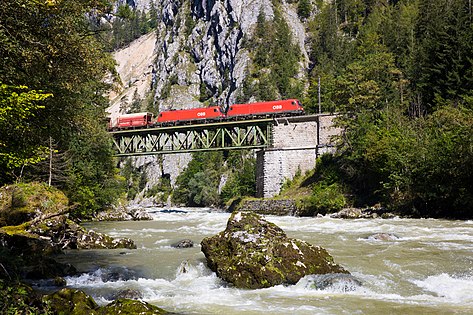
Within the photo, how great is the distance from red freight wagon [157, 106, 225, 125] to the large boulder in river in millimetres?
40435

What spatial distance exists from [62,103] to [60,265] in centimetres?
438

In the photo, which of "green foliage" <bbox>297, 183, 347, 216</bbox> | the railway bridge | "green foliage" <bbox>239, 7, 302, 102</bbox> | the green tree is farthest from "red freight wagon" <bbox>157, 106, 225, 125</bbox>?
"green foliage" <bbox>239, 7, 302, 102</bbox>

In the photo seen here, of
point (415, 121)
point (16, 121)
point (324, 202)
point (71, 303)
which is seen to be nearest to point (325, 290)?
point (71, 303)

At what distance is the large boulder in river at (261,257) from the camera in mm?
10227

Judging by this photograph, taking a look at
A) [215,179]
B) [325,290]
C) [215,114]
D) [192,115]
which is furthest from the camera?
[215,179]

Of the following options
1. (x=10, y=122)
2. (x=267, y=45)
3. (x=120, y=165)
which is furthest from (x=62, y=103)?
(x=120, y=165)

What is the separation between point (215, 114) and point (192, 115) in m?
3.14

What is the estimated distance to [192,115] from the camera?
5284cm

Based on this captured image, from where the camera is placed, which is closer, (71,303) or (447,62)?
(71,303)

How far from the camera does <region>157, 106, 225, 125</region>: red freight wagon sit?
5169cm

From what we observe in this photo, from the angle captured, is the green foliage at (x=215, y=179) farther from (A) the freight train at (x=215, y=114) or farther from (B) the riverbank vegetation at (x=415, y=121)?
(B) the riverbank vegetation at (x=415, y=121)

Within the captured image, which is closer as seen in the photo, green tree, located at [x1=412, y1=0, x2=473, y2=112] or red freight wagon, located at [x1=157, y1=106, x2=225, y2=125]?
green tree, located at [x1=412, y1=0, x2=473, y2=112]

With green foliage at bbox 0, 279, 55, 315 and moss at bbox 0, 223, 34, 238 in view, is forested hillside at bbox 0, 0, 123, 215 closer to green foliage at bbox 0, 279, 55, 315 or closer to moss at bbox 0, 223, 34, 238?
green foliage at bbox 0, 279, 55, 315

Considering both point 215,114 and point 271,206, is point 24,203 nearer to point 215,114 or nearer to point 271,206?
point 271,206
